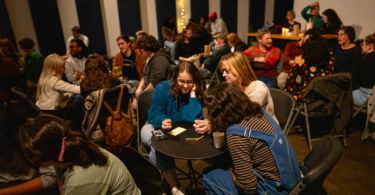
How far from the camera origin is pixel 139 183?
144 cm

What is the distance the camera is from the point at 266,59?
11.1 feet

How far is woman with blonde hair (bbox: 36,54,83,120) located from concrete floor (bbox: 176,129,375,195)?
1.53 meters

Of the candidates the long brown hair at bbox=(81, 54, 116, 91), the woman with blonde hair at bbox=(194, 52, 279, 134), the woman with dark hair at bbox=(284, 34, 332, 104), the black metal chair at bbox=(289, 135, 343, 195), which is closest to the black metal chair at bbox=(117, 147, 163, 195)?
the black metal chair at bbox=(289, 135, 343, 195)

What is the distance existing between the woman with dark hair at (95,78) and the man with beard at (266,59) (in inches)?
82.7

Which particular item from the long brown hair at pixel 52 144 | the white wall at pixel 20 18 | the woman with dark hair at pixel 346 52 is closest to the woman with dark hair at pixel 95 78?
the long brown hair at pixel 52 144

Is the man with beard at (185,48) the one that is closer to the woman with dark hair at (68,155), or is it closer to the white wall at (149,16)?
the white wall at (149,16)

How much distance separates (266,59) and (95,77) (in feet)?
7.80

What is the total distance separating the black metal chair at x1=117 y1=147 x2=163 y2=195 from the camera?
1.25m

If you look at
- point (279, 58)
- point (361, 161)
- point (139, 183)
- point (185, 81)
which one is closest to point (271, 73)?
point (279, 58)

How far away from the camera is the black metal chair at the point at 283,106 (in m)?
2.15

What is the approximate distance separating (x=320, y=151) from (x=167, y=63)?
204 cm

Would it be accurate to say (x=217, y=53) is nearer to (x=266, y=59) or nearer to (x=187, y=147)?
(x=266, y=59)

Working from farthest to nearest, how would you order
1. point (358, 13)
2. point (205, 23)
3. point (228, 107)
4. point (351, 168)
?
point (205, 23), point (358, 13), point (351, 168), point (228, 107)

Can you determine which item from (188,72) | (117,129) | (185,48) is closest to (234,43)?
(185,48)
